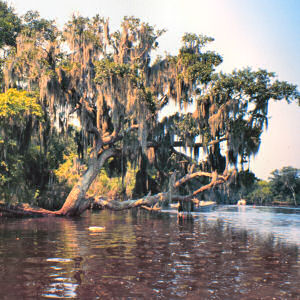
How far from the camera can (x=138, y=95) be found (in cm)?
2655

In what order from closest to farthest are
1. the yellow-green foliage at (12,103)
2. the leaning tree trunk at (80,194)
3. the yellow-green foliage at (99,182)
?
1. the yellow-green foliage at (12,103)
2. the leaning tree trunk at (80,194)
3. the yellow-green foliage at (99,182)

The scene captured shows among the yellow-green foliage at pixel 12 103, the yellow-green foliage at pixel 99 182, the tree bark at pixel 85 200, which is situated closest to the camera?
the yellow-green foliage at pixel 12 103

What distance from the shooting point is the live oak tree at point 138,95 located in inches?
1049

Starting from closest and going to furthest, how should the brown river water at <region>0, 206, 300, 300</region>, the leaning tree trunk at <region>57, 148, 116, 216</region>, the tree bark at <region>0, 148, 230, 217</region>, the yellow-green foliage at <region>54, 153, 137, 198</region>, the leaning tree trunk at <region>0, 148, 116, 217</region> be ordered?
the brown river water at <region>0, 206, 300, 300</region>, the leaning tree trunk at <region>0, 148, 116, 217</region>, the tree bark at <region>0, 148, 230, 217</region>, the leaning tree trunk at <region>57, 148, 116, 216</region>, the yellow-green foliage at <region>54, 153, 137, 198</region>

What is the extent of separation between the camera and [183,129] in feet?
96.2

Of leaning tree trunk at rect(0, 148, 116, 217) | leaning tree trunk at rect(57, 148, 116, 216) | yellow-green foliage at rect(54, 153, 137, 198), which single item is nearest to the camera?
leaning tree trunk at rect(0, 148, 116, 217)

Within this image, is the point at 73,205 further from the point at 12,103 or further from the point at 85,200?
the point at 12,103

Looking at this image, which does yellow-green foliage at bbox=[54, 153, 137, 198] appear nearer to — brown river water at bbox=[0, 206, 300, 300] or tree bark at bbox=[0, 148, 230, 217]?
tree bark at bbox=[0, 148, 230, 217]

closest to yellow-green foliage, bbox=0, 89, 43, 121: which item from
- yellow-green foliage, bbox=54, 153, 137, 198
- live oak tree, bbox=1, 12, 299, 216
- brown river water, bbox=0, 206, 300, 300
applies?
live oak tree, bbox=1, 12, 299, 216

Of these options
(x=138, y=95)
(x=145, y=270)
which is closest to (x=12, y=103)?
(x=138, y=95)

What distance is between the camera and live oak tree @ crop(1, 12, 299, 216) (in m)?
26.6

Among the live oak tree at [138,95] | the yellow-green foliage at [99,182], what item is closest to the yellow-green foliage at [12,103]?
the live oak tree at [138,95]

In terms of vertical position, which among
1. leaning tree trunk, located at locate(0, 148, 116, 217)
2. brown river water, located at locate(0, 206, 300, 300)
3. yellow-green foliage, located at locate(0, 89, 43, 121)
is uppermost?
yellow-green foliage, located at locate(0, 89, 43, 121)

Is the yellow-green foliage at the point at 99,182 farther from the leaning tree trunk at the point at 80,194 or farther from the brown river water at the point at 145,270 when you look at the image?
the brown river water at the point at 145,270
